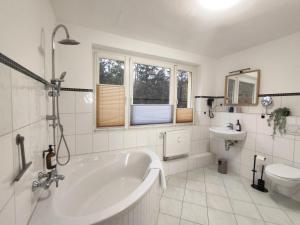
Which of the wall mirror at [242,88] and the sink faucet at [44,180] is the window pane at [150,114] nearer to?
the wall mirror at [242,88]

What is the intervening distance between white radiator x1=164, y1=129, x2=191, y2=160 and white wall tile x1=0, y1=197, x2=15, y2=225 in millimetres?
2228

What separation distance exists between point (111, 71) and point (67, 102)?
804 mm

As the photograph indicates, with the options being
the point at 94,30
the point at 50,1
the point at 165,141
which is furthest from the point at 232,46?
the point at 50,1

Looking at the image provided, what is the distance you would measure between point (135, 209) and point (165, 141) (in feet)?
5.29

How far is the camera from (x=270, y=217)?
181 centimetres

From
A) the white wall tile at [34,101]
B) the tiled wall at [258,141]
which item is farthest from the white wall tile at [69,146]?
the tiled wall at [258,141]

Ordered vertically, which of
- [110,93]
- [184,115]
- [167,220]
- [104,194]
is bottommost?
[167,220]

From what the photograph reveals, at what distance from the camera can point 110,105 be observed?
7.97 feet

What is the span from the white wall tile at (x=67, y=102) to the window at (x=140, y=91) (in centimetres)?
34

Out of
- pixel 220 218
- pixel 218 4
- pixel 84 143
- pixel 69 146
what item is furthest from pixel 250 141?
pixel 69 146

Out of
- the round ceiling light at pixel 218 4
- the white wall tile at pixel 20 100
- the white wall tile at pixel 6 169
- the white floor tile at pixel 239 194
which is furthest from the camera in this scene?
the white floor tile at pixel 239 194

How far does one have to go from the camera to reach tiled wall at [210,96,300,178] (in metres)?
2.16

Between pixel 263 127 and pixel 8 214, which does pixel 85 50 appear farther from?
pixel 263 127

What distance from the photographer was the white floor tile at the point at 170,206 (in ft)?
6.14
